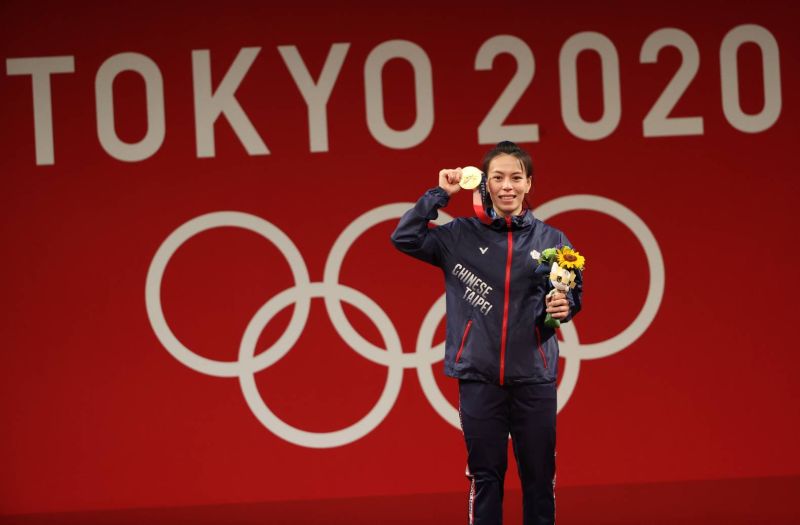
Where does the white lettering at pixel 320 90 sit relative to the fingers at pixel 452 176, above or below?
above

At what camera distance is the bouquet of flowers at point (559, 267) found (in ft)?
10.4

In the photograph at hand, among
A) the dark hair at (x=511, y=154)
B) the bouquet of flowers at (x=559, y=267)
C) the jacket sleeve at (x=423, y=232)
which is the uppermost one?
the dark hair at (x=511, y=154)

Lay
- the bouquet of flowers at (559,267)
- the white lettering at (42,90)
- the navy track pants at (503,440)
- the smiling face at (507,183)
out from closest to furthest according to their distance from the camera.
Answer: the bouquet of flowers at (559,267) < the navy track pants at (503,440) < the smiling face at (507,183) < the white lettering at (42,90)

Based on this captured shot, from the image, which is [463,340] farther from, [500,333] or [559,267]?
[559,267]

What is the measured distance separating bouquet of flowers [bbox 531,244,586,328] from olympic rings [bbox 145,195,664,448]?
1741 millimetres

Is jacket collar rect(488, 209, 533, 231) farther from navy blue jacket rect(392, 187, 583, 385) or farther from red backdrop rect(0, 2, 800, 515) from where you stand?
red backdrop rect(0, 2, 800, 515)

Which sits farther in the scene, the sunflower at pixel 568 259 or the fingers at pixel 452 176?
the fingers at pixel 452 176

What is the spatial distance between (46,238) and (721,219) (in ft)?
10.3

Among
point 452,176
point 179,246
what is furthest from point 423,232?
point 179,246

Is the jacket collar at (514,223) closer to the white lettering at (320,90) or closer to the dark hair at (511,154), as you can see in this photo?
the dark hair at (511,154)

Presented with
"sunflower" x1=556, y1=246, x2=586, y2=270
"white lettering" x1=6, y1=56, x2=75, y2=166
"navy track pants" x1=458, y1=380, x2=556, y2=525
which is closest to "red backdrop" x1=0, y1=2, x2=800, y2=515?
"white lettering" x1=6, y1=56, x2=75, y2=166

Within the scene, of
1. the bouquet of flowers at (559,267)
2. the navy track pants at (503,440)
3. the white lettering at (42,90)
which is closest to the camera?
the bouquet of flowers at (559,267)

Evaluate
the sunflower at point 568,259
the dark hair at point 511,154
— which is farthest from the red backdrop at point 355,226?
the sunflower at point 568,259

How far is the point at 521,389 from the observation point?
Answer: 3.28 metres
